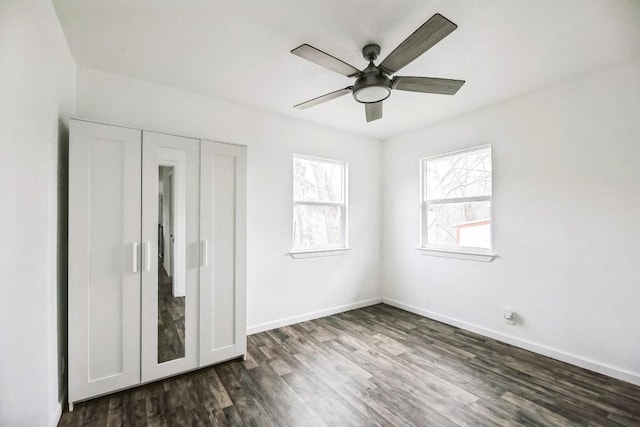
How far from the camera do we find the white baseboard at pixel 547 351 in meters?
2.33

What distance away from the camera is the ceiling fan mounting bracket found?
206 centimetres

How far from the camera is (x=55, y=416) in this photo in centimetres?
179

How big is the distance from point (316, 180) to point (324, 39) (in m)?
2.05

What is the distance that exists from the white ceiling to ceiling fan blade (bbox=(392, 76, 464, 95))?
0.29 meters

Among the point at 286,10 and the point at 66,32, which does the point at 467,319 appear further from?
the point at 66,32

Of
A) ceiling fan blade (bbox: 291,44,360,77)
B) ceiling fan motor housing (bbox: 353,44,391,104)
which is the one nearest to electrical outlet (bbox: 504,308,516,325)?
ceiling fan motor housing (bbox: 353,44,391,104)

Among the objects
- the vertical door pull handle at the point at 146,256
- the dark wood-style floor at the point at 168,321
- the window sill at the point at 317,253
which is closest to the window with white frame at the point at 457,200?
the window sill at the point at 317,253

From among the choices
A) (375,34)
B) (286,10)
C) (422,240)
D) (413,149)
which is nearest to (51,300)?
Result: (286,10)

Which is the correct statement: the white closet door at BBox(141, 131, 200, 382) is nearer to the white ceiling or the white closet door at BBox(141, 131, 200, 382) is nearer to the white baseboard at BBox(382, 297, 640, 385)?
the white ceiling

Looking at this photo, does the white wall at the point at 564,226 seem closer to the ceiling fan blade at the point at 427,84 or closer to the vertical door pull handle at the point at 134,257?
the ceiling fan blade at the point at 427,84

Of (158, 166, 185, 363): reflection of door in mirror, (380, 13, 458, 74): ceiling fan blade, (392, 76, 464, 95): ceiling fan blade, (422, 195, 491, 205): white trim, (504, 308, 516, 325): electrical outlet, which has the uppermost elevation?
(380, 13, 458, 74): ceiling fan blade

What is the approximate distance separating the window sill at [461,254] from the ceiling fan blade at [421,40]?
7.87 ft

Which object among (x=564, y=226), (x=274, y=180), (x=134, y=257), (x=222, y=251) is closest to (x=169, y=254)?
(x=134, y=257)

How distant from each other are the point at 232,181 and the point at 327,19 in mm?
1496
